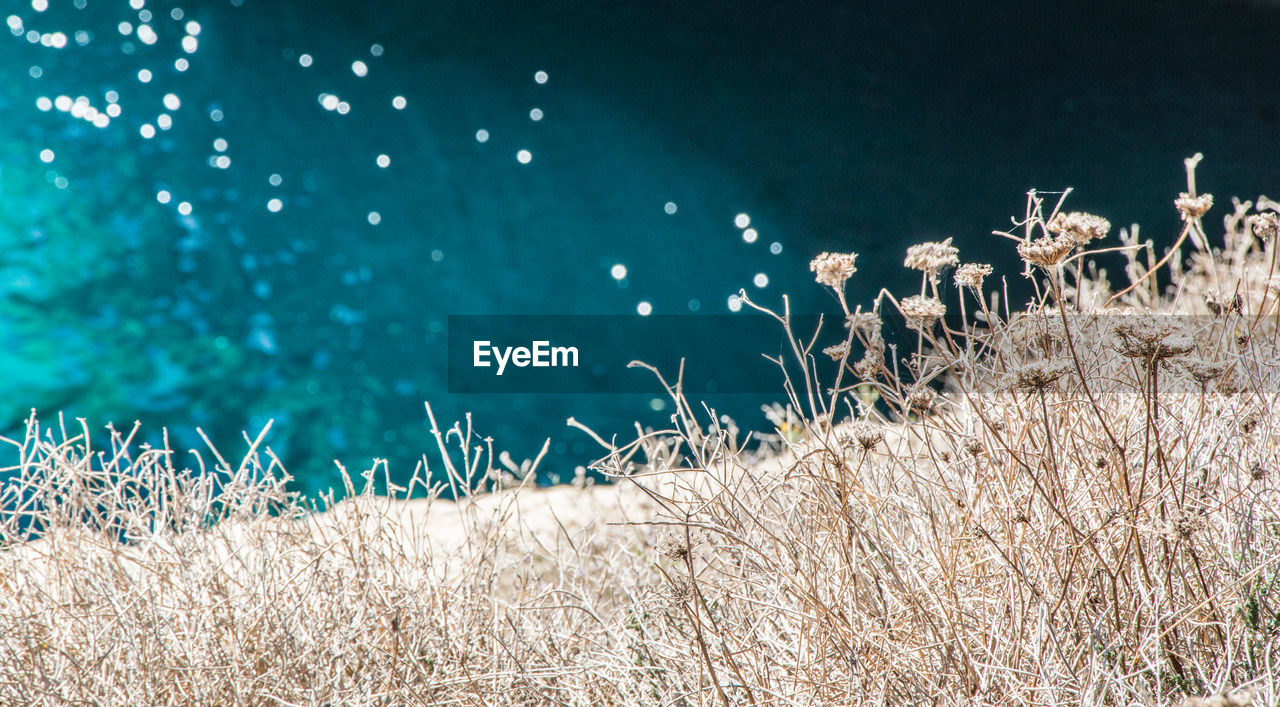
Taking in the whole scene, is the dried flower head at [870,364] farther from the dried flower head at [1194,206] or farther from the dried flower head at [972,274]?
the dried flower head at [1194,206]

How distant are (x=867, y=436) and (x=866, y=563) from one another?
0.50ft

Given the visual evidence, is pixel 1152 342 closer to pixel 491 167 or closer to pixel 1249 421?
pixel 1249 421

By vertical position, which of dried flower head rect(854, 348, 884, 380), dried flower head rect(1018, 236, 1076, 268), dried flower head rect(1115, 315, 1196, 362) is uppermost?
dried flower head rect(1018, 236, 1076, 268)

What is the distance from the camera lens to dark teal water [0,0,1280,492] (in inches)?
67.1

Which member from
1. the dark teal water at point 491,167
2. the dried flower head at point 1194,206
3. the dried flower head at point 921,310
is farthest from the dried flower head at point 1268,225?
the dark teal water at point 491,167

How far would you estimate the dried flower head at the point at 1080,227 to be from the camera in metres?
0.54

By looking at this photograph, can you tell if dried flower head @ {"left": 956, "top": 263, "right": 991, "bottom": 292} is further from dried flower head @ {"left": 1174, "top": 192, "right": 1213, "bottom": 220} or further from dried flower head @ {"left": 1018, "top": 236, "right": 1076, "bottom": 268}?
dried flower head @ {"left": 1174, "top": 192, "right": 1213, "bottom": 220}

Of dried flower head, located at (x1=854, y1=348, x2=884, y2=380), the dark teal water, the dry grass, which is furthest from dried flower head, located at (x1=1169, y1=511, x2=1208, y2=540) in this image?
the dark teal water

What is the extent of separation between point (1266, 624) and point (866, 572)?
0.30 meters

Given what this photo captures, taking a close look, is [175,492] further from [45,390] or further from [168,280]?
[45,390]

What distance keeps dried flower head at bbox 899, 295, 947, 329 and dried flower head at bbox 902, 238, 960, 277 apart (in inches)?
1.0

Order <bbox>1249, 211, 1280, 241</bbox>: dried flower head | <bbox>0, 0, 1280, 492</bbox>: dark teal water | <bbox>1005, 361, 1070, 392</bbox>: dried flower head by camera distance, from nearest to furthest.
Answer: <bbox>1005, 361, 1070, 392</bbox>: dried flower head < <bbox>1249, 211, 1280, 241</bbox>: dried flower head < <bbox>0, 0, 1280, 492</bbox>: dark teal water

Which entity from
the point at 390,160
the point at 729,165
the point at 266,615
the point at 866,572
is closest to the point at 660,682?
the point at 866,572

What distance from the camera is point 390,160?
94.0 inches
